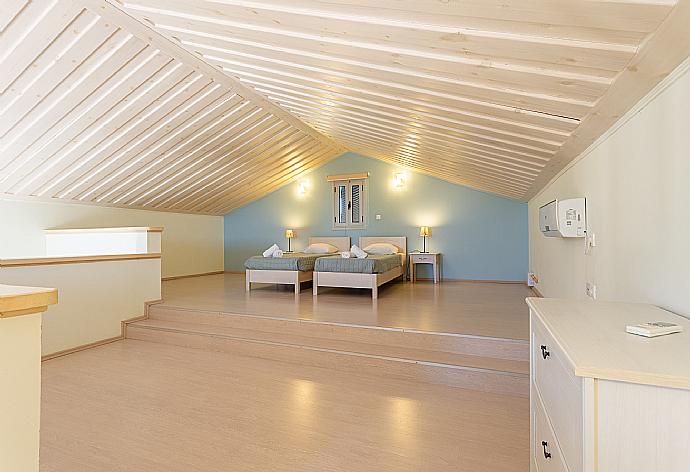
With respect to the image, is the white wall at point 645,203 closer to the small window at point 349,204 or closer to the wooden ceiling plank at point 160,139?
the wooden ceiling plank at point 160,139

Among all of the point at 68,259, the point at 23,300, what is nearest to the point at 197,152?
the point at 68,259

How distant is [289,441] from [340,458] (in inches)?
14.0

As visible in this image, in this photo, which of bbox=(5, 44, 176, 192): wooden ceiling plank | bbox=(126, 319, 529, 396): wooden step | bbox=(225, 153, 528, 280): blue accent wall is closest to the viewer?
bbox=(126, 319, 529, 396): wooden step

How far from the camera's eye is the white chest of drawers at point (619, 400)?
0.89 m

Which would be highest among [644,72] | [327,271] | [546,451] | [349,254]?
[644,72]

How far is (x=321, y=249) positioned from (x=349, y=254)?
195 cm

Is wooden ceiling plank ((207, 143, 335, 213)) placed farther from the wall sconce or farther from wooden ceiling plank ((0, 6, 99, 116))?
wooden ceiling plank ((0, 6, 99, 116))

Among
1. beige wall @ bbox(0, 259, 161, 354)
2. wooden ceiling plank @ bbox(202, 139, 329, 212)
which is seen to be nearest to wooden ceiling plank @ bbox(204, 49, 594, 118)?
beige wall @ bbox(0, 259, 161, 354)

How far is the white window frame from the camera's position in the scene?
8430 mm

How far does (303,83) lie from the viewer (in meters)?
3.78

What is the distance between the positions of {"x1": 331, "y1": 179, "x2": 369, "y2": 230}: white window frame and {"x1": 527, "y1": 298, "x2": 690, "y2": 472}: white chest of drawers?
7.16 metres

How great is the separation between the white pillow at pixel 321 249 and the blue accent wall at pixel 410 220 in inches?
19.3

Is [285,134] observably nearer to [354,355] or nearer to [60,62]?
[60,62]

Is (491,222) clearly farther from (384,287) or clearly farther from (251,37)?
(251,37)
